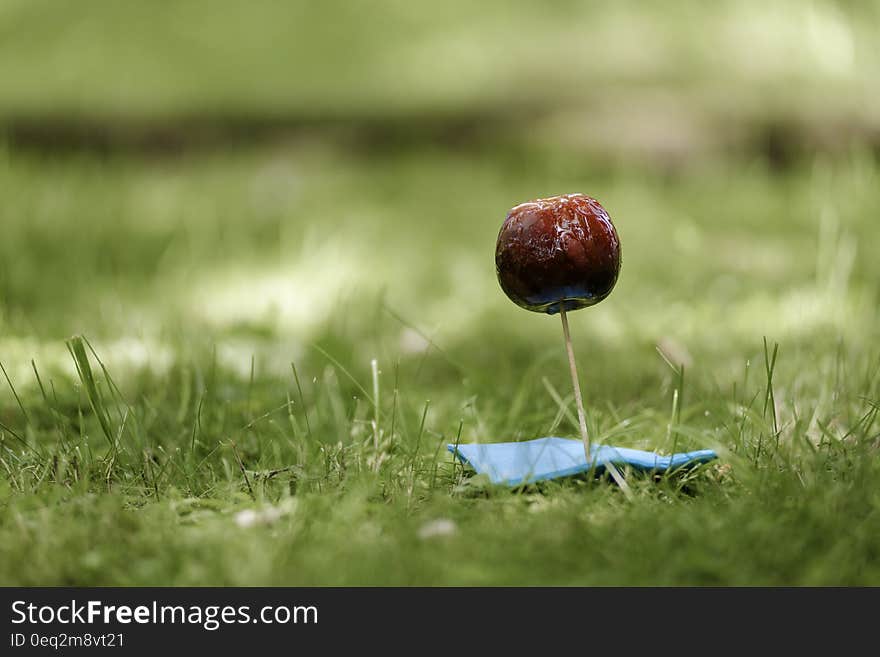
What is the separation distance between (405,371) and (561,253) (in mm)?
1055

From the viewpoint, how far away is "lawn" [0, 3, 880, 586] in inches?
54.3

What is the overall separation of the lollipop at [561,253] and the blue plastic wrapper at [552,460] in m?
0.05

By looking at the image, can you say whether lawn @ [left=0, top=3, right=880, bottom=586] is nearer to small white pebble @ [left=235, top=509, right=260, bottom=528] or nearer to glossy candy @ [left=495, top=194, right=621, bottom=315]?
small white pebble @ [left=235, top=509, right=260, bottom=528]

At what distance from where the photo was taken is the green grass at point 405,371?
1.35m

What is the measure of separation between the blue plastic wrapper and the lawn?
36mm

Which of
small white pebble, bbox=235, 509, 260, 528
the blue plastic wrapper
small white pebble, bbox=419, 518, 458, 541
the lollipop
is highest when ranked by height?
the lollipop

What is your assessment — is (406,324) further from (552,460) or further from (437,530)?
(437,530)

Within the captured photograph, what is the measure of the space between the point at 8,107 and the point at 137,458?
378 centimetres

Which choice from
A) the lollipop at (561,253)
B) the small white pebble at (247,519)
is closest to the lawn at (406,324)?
the small white pebble at (247,519)

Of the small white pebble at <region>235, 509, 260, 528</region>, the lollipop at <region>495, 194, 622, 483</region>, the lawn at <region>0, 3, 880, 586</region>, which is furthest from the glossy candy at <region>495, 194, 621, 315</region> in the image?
the small white pebble at <region>235, 509, 260, 528</region>

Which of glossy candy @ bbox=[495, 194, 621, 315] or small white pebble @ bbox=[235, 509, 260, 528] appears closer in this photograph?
small white pebble @ bbox=[235, 509, 260, 528]

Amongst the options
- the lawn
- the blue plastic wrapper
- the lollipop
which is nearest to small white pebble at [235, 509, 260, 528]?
the lawn

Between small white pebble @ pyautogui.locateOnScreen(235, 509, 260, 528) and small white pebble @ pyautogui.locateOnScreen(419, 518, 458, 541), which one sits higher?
small white pebble @ pyautogui.locateOnScreen(235, 509, 260, 528)

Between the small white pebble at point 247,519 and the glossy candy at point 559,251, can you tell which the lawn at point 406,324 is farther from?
the glossy candy at point 559,251
